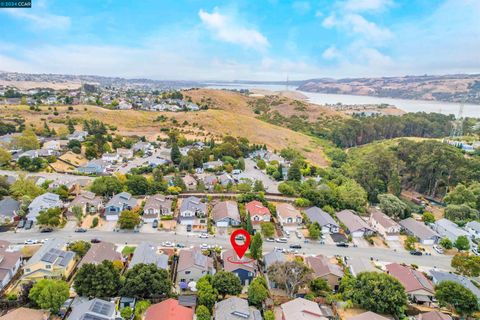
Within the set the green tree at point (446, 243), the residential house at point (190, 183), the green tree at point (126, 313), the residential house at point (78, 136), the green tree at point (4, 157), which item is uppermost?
the residential house at point (78, 136)

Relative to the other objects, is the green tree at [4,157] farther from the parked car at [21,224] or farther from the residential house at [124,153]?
the parked car at [21,224]

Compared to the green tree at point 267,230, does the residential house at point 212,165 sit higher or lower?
higher

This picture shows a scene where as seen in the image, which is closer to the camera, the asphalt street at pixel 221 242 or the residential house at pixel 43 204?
the asphalt street at pixel 221 242

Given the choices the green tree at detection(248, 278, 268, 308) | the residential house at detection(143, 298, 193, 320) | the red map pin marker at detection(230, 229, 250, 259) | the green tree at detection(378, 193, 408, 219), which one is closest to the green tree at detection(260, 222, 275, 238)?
the red map pin marker at detection(230, 229, 250, 259)

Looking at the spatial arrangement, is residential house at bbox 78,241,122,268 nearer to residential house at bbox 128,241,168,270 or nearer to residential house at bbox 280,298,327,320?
residential house at bbox 128,241,168,270

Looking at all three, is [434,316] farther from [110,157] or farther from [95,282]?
[110,157]

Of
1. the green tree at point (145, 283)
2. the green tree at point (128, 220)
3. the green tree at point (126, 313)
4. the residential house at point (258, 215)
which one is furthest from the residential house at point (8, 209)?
the residential house at point (258, 215)

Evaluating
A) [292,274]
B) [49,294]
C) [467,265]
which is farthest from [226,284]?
[467,265]

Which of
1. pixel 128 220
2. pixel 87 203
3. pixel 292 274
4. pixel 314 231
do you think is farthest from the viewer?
pixel 87 203
